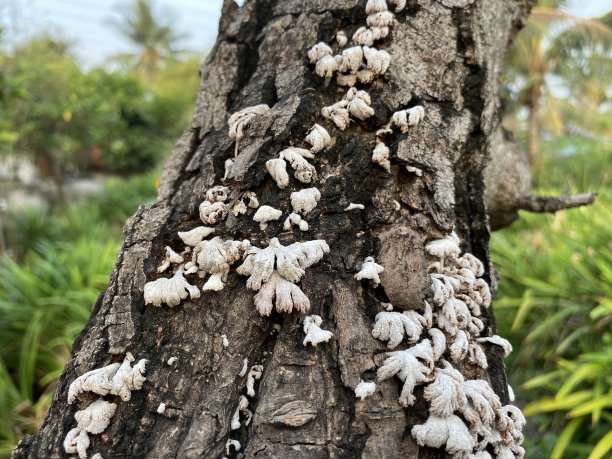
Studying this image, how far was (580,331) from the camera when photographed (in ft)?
10.9

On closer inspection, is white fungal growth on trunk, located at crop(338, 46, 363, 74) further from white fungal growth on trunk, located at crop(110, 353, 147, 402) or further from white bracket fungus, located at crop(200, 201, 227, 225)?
white fungal growth on trunk, located at crop(110, 353, 147, 402)

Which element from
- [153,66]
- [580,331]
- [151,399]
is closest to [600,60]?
[580,331]

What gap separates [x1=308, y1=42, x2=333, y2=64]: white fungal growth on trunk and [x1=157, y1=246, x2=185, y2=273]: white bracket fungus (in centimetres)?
74

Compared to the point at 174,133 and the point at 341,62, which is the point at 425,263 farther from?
the point at 174,133

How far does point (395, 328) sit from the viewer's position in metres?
1.10


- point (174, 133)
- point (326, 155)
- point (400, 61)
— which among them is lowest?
point (174, 133)

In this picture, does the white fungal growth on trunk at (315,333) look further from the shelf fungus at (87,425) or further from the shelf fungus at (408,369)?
the shelf fungus at (87,425)

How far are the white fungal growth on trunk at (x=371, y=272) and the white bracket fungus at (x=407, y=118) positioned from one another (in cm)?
44

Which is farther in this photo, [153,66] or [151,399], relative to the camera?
[153,66]

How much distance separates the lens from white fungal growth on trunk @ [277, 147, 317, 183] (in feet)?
4.10

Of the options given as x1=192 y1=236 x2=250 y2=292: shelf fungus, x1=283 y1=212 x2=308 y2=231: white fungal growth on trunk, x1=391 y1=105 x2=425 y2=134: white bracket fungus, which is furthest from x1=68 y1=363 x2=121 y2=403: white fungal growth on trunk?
x1=391 y1=105 x2=425 y2=134: white bracket fungus

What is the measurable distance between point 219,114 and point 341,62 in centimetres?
45

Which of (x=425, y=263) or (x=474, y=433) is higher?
(x=425, y=263)

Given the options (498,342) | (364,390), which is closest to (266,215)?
(364,390)
